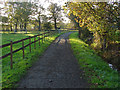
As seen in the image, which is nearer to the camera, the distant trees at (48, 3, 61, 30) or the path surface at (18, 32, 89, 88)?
the path surface at (18, 32, 89, 88)

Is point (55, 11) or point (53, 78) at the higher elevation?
point (55, 11)

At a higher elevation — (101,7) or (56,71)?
(101,7)

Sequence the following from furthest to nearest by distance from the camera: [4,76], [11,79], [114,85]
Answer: [4,76] → [11,79] → [114,85]

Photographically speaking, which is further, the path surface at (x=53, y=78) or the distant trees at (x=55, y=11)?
the distant trees at (x=55, y=11)

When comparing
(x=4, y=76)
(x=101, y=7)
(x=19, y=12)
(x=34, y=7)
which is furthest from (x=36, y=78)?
(x=34, y=7)

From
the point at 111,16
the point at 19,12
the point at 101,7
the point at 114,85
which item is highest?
the point at 19,12

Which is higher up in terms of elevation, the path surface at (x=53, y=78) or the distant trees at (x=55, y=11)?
the distant trees at (x=55, y=11)

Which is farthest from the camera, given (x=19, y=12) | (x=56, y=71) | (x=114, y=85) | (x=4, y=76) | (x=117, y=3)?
(x=19, y=12)

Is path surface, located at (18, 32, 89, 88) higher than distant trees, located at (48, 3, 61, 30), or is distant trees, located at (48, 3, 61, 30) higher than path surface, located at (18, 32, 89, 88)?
distant trees, located at (48, 3, 61, 30)

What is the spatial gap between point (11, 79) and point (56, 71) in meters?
2.09

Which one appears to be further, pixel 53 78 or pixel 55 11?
pixel 55 11

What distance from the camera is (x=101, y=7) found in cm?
919

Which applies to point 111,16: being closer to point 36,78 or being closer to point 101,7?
point 101,7

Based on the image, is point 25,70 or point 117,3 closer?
point 25,70
